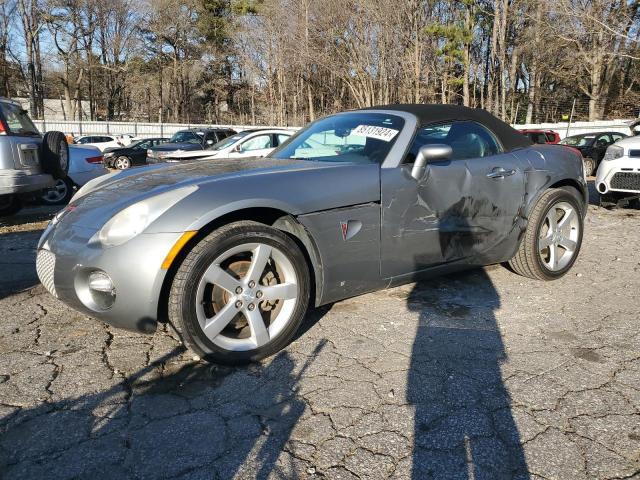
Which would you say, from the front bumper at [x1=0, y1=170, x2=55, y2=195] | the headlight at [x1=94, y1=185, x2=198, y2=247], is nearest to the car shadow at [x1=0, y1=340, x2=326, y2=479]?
the headlight at [x1=94, y1=185, x2=198, y2=247]

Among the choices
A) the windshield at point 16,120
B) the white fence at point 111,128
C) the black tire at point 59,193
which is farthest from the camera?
the white fence at point 111,128

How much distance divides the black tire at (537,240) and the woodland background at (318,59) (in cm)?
1796

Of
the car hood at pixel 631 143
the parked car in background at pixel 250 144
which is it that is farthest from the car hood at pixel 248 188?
the parked car in background at pixel 250 144

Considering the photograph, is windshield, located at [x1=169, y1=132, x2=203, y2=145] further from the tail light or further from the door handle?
the door handle

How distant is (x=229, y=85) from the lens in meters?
46.6

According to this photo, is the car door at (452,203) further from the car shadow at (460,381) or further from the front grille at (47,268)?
the front grille at (47,268)

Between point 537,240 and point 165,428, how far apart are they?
3.09m

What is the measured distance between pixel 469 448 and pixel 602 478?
46 cm

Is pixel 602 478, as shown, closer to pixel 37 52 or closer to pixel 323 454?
pixel 323 454

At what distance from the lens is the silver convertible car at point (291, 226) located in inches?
95.2

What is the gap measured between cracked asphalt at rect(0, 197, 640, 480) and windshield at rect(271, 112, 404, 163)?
1.07m

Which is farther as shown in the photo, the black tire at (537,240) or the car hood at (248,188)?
the black tire at (537,240)

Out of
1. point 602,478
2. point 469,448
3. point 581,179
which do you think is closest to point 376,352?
point 469,448

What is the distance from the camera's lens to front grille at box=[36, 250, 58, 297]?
2.63 m
